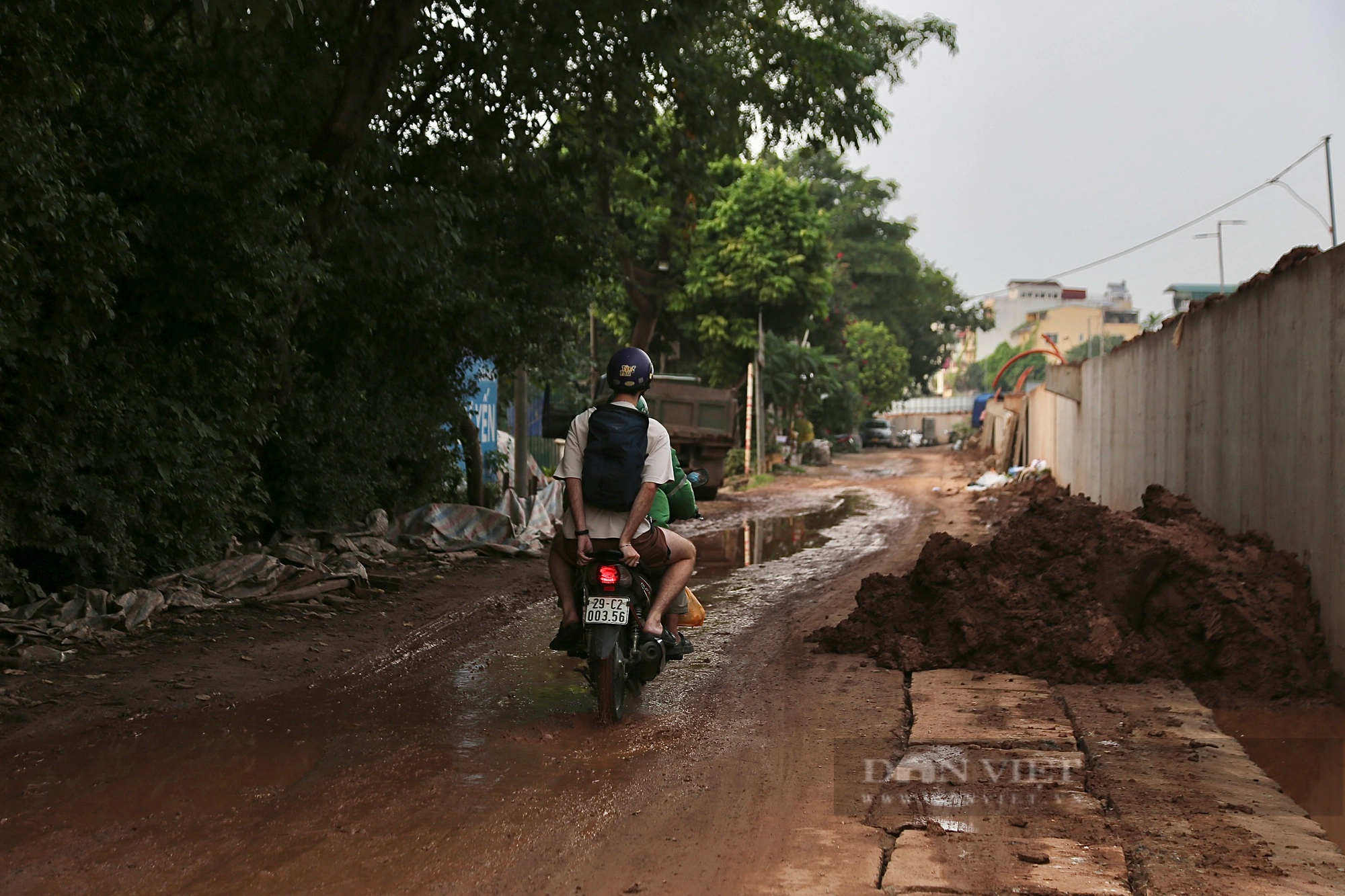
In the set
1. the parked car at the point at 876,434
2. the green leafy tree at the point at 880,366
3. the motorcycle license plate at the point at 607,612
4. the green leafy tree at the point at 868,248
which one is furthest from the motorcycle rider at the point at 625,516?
the parked car at the point at 876,434

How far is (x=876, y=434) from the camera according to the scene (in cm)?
6425

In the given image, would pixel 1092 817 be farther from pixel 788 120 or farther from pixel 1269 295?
pixel 788 120

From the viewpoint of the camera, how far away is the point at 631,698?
6.14 m

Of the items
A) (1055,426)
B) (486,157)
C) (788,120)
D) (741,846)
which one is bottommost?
(741,846)

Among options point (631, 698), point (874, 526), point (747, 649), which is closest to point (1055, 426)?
point (874, 526)

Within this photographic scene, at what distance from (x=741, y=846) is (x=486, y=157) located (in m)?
9.54

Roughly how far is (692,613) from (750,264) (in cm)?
2665

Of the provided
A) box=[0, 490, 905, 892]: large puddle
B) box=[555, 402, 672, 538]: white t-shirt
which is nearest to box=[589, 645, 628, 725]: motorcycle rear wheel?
box=[0, 490, 905, 892]: large puddle

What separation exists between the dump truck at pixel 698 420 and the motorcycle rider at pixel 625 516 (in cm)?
1553

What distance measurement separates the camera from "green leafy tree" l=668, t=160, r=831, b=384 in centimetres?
3219

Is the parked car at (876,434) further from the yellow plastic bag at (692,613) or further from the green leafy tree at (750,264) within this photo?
the yellow plastic bag at (692,613)

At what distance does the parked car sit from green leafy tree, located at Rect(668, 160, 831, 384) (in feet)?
→ 102

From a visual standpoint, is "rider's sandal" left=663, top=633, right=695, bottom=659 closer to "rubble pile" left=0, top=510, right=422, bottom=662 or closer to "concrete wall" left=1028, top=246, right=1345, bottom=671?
"concrete wall" left=1028, top=246, right=1345, bottom=671

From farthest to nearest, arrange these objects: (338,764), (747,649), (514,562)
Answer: (514,562) → (747,649) → (338,764)
